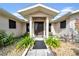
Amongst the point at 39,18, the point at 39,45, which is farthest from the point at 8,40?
the point at 39,18

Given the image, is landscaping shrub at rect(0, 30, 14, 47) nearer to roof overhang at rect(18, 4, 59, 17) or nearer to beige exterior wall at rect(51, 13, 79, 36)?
roof overhang at rect(18, 4, 59, 17)

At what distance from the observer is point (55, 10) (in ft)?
16.0

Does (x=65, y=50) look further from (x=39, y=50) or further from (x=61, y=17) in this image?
(x=61, y=17)

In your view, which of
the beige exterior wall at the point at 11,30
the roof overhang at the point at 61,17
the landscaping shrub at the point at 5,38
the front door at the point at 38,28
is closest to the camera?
the landscaping shrub at the point at 5,38

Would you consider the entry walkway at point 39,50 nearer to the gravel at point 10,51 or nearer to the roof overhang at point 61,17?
the gravel at point 10,51

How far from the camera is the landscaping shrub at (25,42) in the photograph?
474 cm

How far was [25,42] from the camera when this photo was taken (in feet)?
15.6

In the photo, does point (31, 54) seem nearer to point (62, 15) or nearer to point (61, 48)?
point (61, 48)

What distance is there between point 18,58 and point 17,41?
1.85 feet

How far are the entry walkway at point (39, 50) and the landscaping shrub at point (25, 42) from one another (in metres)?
0.23

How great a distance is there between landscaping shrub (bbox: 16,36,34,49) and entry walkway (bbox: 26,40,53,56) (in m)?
0.23

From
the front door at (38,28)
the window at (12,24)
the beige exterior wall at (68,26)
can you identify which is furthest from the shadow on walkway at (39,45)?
the window at (12,24)

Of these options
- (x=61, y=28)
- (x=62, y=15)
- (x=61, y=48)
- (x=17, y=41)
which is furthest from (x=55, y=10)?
(x=17, y=41)

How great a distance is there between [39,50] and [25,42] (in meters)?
0.55
